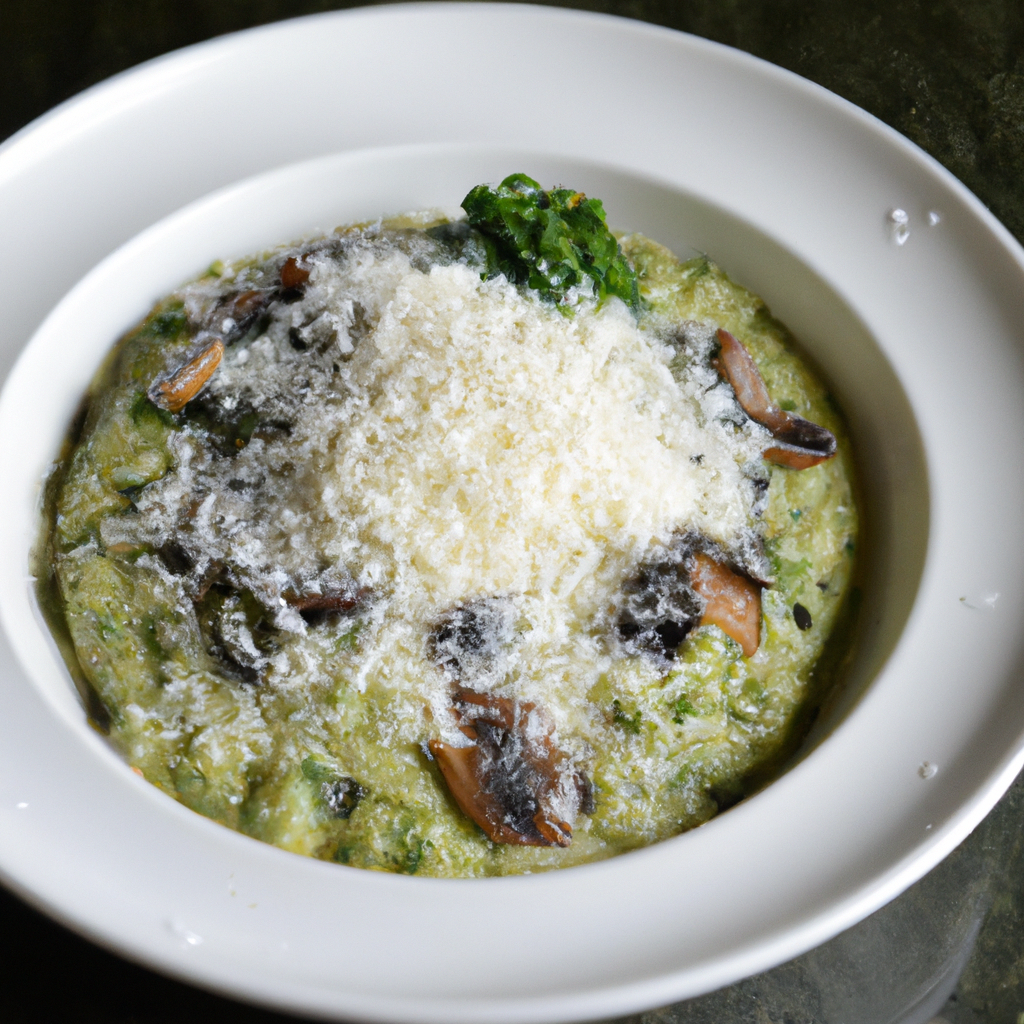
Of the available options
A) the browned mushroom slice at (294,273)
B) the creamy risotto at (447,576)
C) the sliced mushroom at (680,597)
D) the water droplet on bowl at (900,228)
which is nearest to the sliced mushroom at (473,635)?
the creamy risotto at (447,576)

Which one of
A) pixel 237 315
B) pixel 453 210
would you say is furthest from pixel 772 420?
pixel 237 315

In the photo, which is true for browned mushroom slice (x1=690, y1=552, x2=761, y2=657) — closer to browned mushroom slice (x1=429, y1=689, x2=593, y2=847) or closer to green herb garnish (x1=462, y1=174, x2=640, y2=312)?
browned mushroom slice (x1=429, y1=689, x2=593, y2=847)

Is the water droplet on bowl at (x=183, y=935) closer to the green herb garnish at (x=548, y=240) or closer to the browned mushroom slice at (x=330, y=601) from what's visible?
the browned mushroom slice at (x=330, y=601)

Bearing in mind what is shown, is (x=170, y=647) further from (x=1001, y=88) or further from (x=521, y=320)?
(x=1001, y=88)

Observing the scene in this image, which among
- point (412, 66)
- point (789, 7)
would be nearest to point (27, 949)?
point (412, 66)

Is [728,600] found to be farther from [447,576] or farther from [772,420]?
[447,576]

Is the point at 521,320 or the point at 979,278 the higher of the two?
the point at 979,278

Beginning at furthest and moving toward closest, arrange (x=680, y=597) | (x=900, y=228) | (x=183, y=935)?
(x=900, y=228) < (x=680, y=597) < (x=183, y=935)
